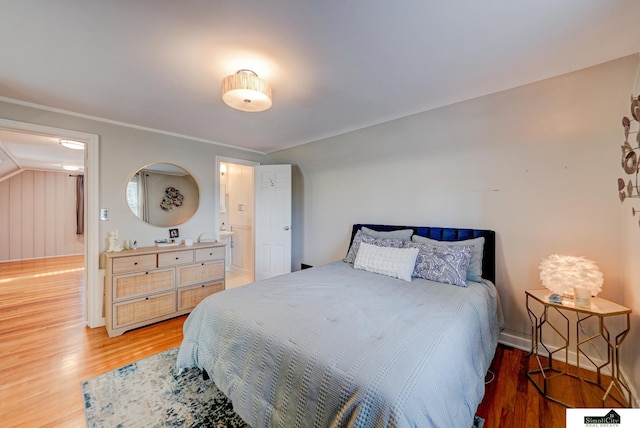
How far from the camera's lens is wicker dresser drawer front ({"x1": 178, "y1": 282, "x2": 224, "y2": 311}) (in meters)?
3.01

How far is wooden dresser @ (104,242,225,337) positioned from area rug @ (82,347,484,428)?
31.4 inches

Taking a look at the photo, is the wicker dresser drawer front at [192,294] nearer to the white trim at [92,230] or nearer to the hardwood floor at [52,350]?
→ the hardwood floor at [52,350]

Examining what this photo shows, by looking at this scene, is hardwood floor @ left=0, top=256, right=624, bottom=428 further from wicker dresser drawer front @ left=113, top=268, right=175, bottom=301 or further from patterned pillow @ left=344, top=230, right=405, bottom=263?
patterned pillow @ left=344, top=230, right=405, bottom=263

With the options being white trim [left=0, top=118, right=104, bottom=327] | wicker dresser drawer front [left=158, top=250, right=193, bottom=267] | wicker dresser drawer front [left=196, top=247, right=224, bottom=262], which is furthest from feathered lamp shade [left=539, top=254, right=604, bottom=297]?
white trim [left=0, top=118, right=104, bottom=327]

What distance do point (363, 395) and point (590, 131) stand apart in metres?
2.50

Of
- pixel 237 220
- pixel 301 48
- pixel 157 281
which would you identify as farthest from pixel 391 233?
pixel 237 220

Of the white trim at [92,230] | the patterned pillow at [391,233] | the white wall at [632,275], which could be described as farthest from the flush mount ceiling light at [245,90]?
the white wall at [632,275]

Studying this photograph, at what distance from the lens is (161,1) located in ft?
4.03

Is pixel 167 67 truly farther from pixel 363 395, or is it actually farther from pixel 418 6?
pixel 363 395

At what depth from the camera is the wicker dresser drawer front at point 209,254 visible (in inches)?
125

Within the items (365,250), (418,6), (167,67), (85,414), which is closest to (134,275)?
(85,414)

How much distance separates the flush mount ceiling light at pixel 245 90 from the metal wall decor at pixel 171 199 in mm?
2105

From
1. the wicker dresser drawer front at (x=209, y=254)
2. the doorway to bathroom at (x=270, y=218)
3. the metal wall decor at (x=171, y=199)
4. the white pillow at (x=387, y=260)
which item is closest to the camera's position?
the white pillow at (x=387, y=260)

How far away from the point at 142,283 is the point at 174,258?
397 mm
